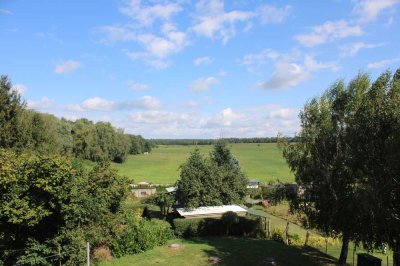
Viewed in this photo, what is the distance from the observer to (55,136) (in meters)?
57.7

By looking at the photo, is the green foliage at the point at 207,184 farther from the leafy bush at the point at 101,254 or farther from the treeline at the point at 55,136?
the leafy bush at the point at 101,254

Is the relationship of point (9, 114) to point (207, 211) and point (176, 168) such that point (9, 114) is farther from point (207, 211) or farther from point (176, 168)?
point (176, 168)

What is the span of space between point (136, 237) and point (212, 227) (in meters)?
7.06

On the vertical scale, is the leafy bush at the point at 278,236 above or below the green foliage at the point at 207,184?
below

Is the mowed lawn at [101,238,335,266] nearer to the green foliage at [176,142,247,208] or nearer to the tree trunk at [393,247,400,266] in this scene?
the green foliage at [176,142,247,208]

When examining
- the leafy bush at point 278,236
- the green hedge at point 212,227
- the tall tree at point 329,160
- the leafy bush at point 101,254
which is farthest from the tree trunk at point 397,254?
the leafy bush at point 101,254

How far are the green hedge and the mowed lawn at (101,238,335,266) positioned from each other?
167 cm

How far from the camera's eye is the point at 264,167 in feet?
331

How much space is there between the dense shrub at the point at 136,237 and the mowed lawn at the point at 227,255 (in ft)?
1.94

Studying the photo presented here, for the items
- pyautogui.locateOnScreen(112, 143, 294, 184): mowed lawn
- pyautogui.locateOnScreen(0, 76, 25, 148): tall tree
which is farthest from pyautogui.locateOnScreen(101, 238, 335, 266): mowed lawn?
pyautogui.locateOnScreen(112, 143, 294, 184): mowed lawn

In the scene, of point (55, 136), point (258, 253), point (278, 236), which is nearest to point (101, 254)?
point (258, 253)

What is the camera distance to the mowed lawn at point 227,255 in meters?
21.6

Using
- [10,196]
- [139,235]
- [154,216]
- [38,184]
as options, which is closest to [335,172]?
[139,235]

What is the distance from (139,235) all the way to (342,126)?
14.2 m
